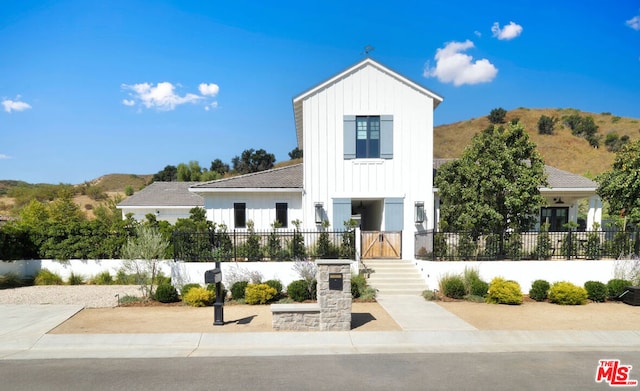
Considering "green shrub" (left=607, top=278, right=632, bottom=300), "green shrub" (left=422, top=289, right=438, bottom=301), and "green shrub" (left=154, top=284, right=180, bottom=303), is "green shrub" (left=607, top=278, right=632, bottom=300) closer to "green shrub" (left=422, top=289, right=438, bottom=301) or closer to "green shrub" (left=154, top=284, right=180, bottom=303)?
"green shrub" (left=422, top=289, right=438, bottom=301)

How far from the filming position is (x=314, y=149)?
17.8 m

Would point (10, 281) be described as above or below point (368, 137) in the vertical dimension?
below

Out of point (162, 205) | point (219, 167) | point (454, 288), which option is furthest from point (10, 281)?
point (219, 167)

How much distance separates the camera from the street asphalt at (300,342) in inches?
338

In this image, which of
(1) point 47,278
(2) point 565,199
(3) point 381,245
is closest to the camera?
(1) point 47,278

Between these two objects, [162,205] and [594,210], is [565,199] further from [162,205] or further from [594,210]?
[162,205]

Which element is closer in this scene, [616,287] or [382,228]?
[616,287]

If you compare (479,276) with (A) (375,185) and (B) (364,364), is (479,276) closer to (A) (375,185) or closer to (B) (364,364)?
(A) (375,185)

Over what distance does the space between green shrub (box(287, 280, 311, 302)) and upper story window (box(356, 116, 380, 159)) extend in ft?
23.0

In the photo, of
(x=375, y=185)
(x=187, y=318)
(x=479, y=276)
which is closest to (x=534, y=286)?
(x=479, y=276)

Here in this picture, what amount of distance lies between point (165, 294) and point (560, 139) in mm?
74012

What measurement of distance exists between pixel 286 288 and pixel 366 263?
373cm

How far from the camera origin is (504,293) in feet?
42.4

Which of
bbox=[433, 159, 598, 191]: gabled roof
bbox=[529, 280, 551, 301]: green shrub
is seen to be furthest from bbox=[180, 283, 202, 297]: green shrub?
bbox=[433, 159, 598, 191]: gabled roof
